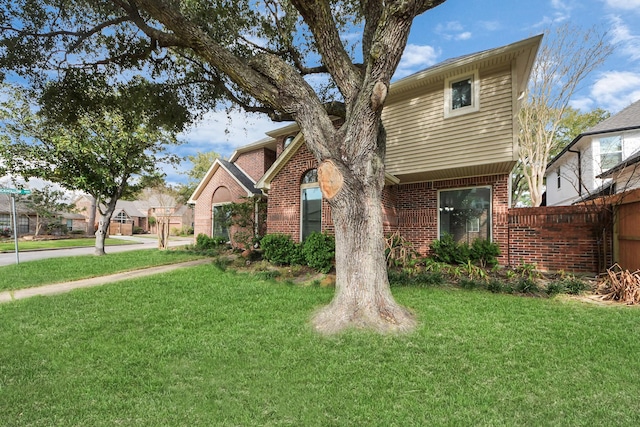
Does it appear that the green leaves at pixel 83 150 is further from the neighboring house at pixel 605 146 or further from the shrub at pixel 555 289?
the neighboring house at pixel 605 146

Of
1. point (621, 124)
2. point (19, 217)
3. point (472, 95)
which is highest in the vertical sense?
point (621, 124)

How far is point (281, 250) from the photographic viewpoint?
896 centimetres

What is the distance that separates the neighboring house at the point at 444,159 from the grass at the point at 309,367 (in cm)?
399

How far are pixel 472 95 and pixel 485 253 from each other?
4.22 metres

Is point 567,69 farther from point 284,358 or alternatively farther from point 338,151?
point 284,358

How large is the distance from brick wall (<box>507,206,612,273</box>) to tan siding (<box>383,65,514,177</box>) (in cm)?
177

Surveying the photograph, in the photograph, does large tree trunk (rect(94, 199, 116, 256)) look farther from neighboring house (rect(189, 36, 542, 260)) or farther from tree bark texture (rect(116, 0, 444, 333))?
tree bark texture (rect(116, 0, 444, 333))

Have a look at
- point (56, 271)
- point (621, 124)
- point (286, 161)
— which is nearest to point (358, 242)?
point (286, 161)

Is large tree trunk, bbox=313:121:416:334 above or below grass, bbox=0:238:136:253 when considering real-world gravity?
above

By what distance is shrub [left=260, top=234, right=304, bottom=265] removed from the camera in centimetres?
868

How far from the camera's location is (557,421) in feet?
7.36

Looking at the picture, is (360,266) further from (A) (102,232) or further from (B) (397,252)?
(A) (102,232)

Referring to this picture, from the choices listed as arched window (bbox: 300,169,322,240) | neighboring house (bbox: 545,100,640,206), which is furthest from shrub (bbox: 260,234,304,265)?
neighboring house (bbox: 545,100,640,206)

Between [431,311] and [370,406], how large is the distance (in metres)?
2.67
